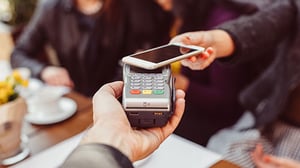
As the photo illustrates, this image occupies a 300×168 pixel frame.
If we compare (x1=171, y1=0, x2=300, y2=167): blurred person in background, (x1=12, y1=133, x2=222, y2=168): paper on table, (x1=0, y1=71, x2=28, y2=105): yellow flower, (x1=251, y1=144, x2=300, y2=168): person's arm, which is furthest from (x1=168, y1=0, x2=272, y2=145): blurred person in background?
(x1=0, y1=71, x2=28, y2=105): yellow flower

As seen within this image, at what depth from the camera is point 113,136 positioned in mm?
502

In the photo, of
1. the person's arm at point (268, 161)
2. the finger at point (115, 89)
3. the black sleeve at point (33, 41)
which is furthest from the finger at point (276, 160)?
the black sleeve at point (33, 41)

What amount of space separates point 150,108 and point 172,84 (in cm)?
5

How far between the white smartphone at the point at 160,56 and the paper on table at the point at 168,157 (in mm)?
179

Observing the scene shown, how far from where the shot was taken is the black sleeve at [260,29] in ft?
2.69

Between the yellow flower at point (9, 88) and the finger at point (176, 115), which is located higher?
the finger at point (176, 115)

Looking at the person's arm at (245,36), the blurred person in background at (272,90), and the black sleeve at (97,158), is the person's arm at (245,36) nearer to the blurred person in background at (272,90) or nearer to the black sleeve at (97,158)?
the blurred person in background at (272,90)

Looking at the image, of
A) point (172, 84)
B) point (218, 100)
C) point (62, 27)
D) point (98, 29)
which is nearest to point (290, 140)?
point (218, 100)

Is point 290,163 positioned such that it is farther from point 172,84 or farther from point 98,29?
point 98,29

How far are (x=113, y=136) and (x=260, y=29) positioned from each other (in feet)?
1.65

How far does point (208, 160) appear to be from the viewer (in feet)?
2.36

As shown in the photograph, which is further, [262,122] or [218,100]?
[218,100]

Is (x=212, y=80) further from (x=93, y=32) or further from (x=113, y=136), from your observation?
(x=113, y=136)

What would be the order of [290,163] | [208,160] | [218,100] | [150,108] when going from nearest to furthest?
[150,108]
[208,160]
[290,163]
[218,100]
